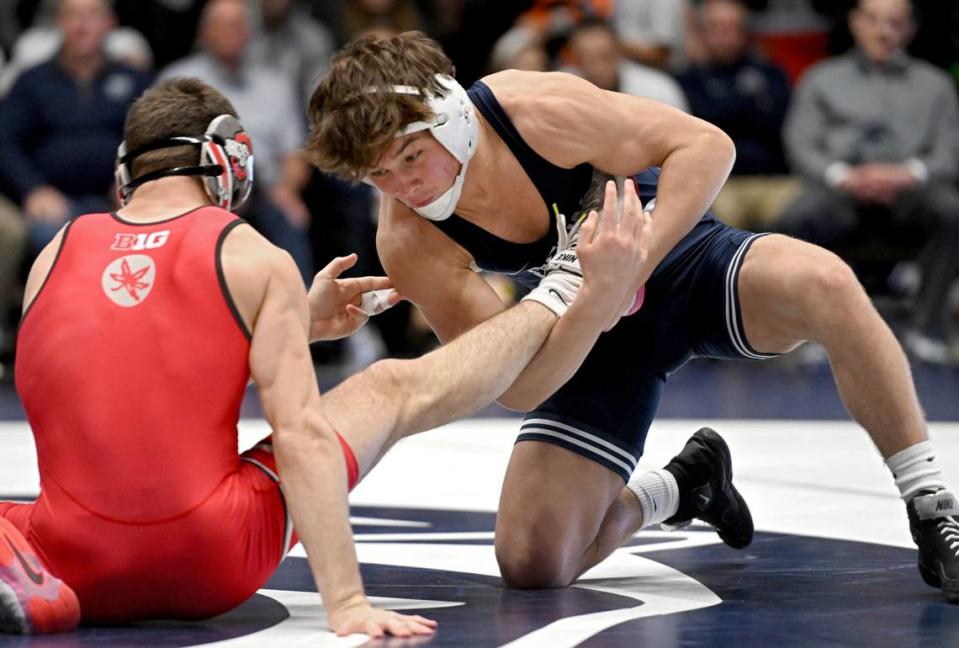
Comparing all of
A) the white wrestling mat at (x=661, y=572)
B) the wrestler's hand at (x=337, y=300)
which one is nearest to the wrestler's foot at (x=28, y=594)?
the white wrestling mat at (x=661, y=572)

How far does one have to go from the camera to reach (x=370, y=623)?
9.01 ft

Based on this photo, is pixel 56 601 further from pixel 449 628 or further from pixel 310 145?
pixel 310 145

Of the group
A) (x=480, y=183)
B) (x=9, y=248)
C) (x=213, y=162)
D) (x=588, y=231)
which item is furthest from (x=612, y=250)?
(x=9, y=248)

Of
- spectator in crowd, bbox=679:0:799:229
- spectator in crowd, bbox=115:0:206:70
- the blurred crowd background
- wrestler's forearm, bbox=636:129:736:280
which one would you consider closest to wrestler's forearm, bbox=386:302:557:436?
wrestler's forearm, bbox=636:129:736:280

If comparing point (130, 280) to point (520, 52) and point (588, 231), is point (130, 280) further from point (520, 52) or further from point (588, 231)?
point (520, 52)

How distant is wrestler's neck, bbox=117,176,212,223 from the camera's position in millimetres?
3014

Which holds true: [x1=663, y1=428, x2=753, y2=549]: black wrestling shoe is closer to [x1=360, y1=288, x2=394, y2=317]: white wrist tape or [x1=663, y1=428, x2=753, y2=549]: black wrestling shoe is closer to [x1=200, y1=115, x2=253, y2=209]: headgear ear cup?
[x1=360, y1=288, x2=394, y2=317]: white wrist tape

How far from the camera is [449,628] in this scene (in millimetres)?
2928

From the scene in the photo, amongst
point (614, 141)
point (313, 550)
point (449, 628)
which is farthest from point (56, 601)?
point (614, 141)

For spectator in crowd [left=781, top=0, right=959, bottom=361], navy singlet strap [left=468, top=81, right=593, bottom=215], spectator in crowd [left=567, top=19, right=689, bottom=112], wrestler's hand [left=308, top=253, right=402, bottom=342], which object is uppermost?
spectator in crowd [left=567, top=19, right=689, bottom=112]

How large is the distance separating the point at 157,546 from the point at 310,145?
3.38 ft

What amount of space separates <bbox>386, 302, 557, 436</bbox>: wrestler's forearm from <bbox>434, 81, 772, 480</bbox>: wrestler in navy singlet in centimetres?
44

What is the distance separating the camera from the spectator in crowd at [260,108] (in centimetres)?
848

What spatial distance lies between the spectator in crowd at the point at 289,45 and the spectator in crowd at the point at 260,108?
7.5 inches
